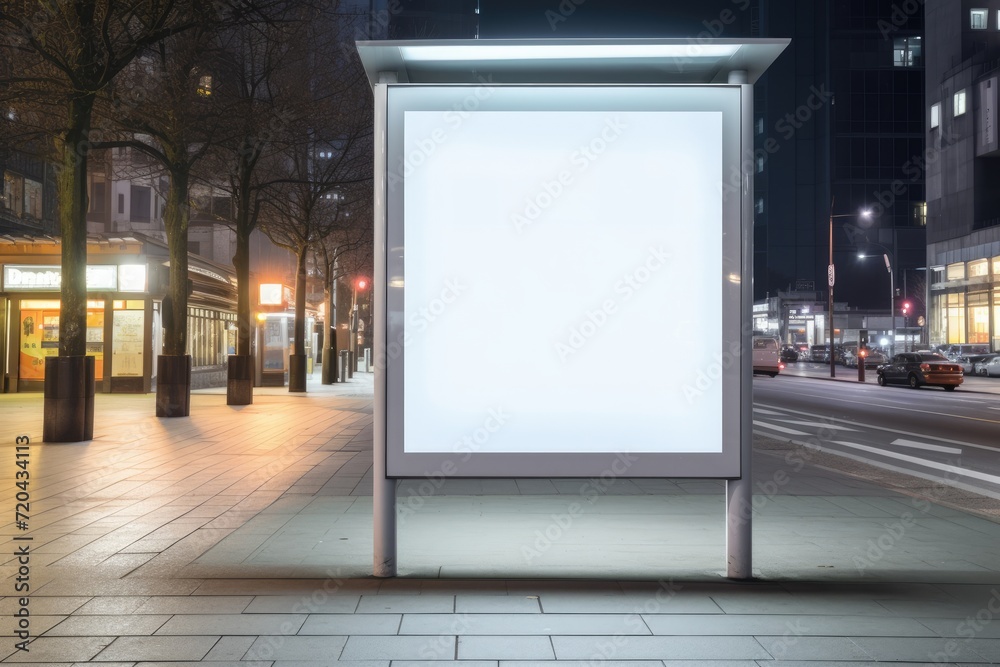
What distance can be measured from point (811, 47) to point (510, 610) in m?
106

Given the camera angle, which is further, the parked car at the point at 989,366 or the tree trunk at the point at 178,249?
the parked car at the point at 989,366

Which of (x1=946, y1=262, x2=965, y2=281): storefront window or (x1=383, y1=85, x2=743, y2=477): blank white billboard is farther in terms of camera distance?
(x1=946, y1=262, x2=965, y2=281): storefront window

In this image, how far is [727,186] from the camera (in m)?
5.68

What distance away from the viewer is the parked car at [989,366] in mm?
43094

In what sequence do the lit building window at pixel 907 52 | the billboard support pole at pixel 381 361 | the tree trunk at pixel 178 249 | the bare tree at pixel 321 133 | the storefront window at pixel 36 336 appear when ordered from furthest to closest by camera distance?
1. the lit building window at pixel 907 52
2. the storefront window at pixel 36 336
3. the bare tree at pixel 321 133
4. the tree trunk at pixel 178 249
5. the billboard support pole at pixel 381 361

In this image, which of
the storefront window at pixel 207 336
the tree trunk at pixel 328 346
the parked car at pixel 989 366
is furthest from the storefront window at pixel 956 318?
the storefront window at pixel 207 336

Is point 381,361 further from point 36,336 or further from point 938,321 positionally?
point 938,321

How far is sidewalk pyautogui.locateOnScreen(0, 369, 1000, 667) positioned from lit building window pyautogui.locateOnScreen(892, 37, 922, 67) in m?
97.1

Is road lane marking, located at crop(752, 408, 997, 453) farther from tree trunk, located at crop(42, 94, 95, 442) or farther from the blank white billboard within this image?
tree trunk, located at crop(42, 94, 95, 442)

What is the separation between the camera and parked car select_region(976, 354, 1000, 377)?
43094mm

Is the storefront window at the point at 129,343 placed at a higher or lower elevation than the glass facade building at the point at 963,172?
lower

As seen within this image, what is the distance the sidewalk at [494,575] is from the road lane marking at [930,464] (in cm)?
173

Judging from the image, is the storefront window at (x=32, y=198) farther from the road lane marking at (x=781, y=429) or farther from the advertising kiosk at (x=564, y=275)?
the advertising kiosk at (x=564, y=275)

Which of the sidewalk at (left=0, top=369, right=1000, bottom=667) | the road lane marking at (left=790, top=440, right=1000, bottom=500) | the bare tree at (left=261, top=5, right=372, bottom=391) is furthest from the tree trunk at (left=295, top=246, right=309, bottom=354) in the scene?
the road lane marking at (left=790, top=440, right=1000, bottom=500)
